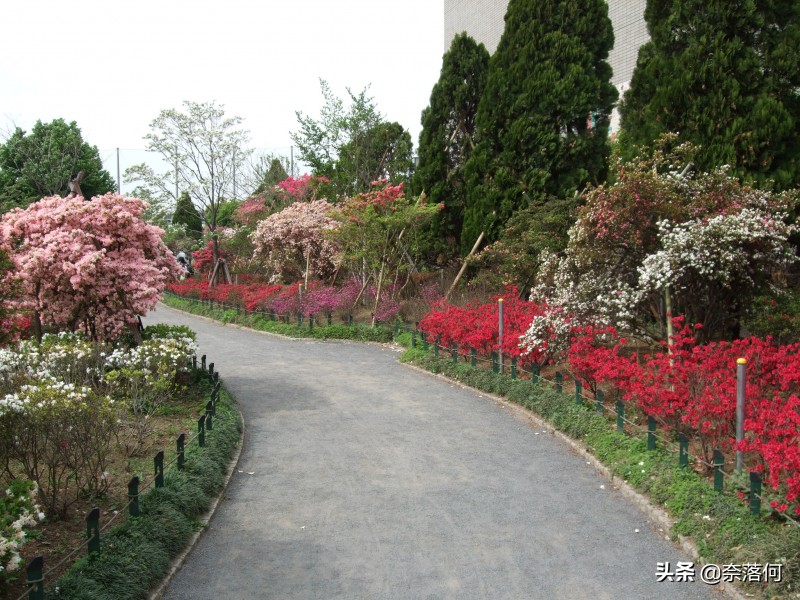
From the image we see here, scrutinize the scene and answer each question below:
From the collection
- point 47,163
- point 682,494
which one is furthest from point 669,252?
point 47,163

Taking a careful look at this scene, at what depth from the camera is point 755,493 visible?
584 centimetres

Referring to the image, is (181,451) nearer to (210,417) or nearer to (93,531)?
(210,417)

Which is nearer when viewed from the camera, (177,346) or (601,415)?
(601,415)

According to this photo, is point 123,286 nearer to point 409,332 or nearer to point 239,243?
point 409,332

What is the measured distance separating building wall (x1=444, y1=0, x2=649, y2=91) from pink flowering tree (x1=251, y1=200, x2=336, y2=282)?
967cm

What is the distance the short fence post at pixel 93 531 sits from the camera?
538 cm

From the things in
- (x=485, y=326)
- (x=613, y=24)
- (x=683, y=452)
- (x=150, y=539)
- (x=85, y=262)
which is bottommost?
(x=150, y=539)

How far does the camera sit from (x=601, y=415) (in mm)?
9375

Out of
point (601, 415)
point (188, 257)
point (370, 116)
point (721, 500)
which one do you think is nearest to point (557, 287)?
point (601, 415)

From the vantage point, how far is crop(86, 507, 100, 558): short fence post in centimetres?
538

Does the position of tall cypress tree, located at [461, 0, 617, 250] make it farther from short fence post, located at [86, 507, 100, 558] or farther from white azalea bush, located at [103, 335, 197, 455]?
short fence post, located at [86, 507, 100, 558]

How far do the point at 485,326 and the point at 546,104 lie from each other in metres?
7.13

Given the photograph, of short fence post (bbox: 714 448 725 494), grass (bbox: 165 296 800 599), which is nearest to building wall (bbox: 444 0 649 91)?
grass (bbox: 165 296 800 599)

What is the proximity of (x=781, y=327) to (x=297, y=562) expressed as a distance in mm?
7541
